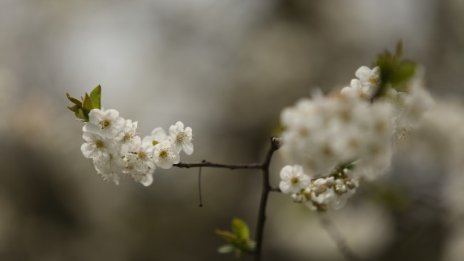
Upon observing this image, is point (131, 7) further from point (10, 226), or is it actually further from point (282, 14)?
point (10, 226)

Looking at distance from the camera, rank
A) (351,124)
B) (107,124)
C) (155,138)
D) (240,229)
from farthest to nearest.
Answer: (240,229), (155,138), (107,124), (351,124)

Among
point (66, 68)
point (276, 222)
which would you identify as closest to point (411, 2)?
point (276, 222)

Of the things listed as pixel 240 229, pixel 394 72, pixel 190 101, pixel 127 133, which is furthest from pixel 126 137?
pixel 190 101

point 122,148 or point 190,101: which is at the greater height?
point 190,101

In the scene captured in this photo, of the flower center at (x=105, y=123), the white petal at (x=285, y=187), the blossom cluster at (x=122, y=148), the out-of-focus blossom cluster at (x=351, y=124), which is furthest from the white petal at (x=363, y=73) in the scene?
the flower center at (x=105, y=123)

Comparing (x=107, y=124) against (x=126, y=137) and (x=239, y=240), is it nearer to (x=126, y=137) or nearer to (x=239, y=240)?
(x=126, y=137)

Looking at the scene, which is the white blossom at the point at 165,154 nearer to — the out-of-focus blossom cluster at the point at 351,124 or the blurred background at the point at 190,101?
the out-of-focus blossom cluster at the point at 351,124
